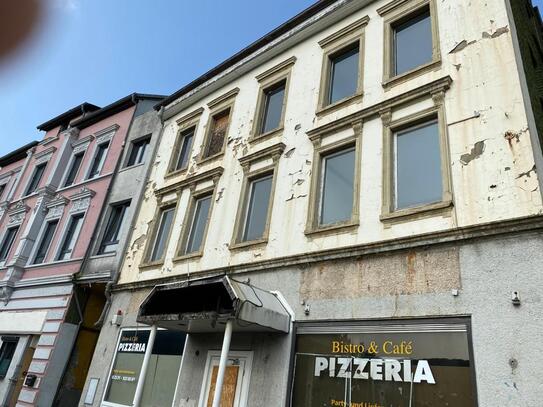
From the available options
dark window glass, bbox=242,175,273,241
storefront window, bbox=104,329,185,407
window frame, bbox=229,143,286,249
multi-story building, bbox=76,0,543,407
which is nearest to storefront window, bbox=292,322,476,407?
multi-story building, bbox=76,0,543,407

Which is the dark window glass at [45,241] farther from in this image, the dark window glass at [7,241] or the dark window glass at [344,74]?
the dark window glass at [344,74]

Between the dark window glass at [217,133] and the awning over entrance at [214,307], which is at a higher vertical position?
the dark window glass at [217,133]

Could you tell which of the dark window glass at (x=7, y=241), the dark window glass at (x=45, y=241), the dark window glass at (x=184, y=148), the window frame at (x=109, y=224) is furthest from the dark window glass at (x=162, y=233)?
the dark window glass at (x=7, y=241)

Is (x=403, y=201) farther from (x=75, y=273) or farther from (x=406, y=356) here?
(x=75, y=273)

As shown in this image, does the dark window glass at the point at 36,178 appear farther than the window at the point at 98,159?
Yes

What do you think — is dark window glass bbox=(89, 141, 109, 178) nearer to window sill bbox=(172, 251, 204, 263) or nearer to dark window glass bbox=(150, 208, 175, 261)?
dark window glass bbox=(150, 208, 175, 261)

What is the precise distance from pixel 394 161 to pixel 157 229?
26.5 feet

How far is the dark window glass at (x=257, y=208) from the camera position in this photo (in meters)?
9.79

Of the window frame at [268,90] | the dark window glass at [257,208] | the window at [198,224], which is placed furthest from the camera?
the window at [198,224]

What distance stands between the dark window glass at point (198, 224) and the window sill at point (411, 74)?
5.91m

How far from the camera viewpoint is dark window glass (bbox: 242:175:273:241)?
979cm

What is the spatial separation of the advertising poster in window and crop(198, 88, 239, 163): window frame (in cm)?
550

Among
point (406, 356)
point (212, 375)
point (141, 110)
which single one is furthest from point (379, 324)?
point (141, 110)

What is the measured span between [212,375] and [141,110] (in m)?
12.4
